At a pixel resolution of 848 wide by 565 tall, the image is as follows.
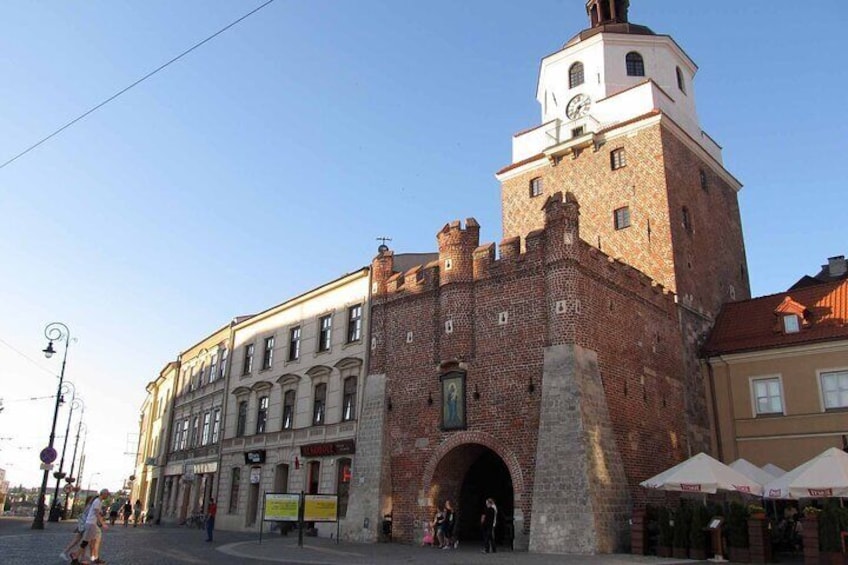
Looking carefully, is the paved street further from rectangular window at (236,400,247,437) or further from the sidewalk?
rectangular window at (236,400,247,437)

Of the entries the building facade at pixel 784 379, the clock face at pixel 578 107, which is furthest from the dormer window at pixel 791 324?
the clock face at pixel 578 107

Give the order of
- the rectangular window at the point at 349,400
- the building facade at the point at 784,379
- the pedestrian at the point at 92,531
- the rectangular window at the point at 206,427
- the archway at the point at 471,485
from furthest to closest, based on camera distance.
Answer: the rectangular window at the point at 206,427 → the rectangular window at the point at 349,400 → the building facade at the point at 784,379 → the archway at the point at 471,485 → the pedestrian at the point at 92,531

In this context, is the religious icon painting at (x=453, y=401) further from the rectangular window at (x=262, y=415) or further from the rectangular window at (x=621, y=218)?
the rectangular window at (x=262, y=415)

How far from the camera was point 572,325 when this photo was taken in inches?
783

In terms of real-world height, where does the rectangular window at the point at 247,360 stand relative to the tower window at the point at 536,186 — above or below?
below

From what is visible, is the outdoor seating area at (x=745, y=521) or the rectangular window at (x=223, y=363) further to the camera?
the rectangular window at (x=223, y=363)

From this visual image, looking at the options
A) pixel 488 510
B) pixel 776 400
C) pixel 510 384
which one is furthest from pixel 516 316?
pixel 776 400

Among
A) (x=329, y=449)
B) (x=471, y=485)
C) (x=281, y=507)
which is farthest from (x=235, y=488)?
(x=471, y=485)

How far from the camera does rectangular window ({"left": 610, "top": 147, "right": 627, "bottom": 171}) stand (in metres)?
29.1

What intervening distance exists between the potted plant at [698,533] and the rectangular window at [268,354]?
2118cm

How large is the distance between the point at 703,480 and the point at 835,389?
8.52 metres

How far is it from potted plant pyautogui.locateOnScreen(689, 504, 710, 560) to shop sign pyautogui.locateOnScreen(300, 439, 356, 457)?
40.5 ft

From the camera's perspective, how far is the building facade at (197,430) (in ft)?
117

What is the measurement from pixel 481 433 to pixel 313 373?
10.7 m
